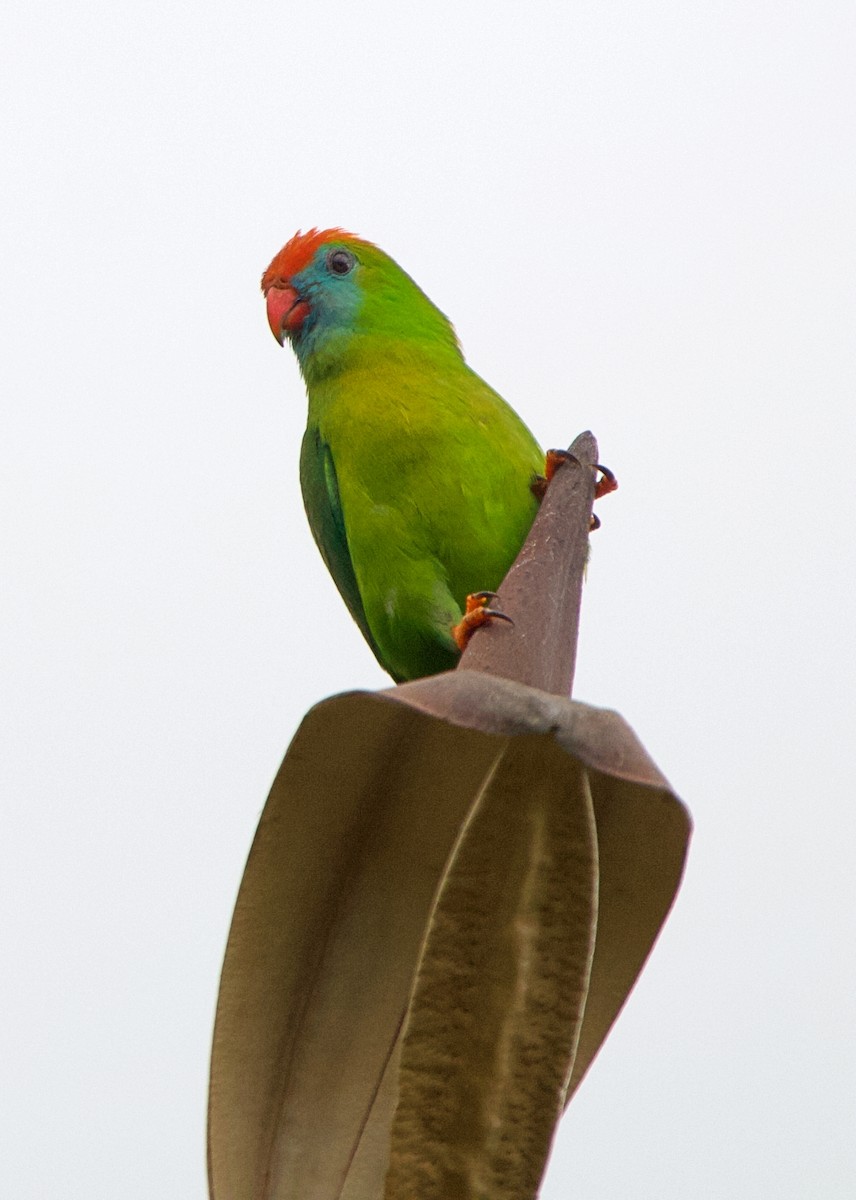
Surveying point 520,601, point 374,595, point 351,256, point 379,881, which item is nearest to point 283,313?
point 351,256

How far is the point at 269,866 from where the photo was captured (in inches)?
35.2

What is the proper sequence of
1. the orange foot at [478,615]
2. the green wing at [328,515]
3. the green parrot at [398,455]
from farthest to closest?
the green wing at [328,515]
the green parrot at [398,455]
the orange foot at [478,615]

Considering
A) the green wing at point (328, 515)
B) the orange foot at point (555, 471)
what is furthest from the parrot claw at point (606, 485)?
the green wing at point (328, 515)

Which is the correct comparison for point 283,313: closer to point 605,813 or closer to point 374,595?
point 374,595

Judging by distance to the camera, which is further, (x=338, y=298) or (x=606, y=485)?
(x=338, y=298)

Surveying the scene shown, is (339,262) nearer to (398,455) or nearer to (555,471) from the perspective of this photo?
(398,455)

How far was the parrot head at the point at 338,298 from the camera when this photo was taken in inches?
111

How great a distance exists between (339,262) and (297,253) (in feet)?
0.34

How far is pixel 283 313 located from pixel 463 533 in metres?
0.81

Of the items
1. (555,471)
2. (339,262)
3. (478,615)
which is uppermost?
(339,262)

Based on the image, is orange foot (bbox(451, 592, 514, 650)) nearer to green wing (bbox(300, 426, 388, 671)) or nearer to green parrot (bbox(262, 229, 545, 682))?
green parrot (bbox(262, 229, 545, 682))

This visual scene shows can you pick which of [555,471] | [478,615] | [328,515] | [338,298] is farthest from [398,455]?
[478,615]

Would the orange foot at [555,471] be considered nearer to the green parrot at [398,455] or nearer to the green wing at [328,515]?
the green parrot at [398,455]

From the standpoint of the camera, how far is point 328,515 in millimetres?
2797
